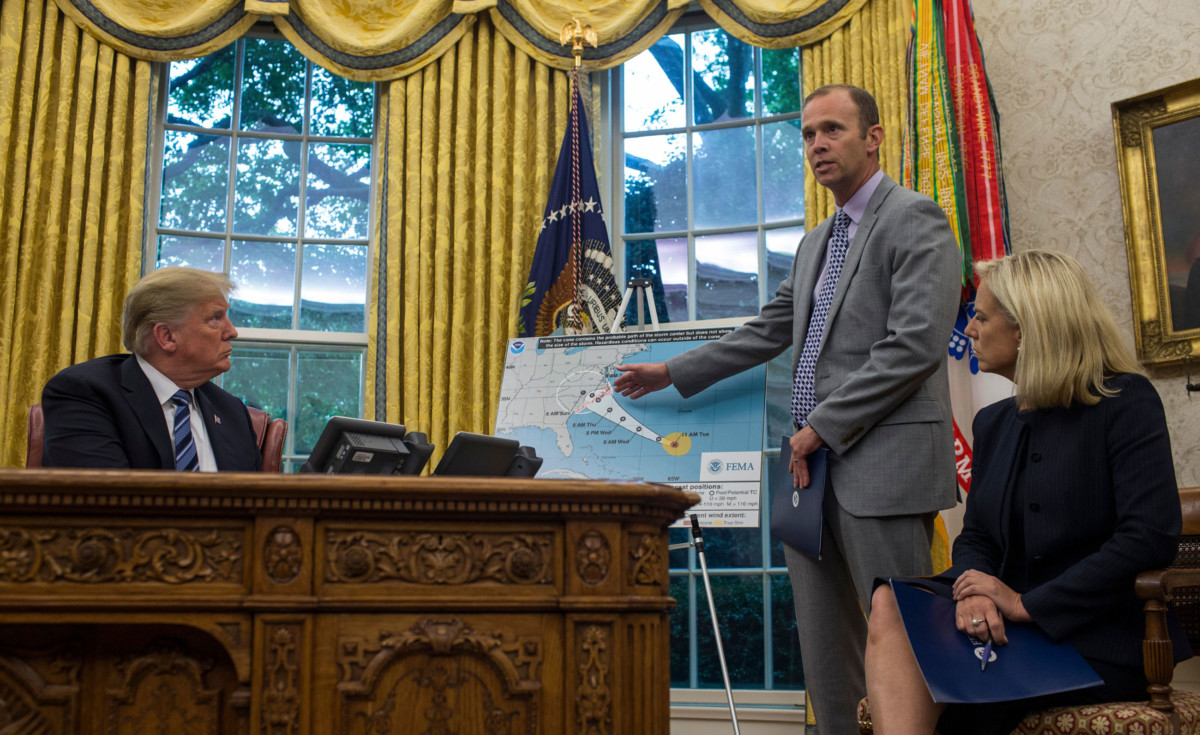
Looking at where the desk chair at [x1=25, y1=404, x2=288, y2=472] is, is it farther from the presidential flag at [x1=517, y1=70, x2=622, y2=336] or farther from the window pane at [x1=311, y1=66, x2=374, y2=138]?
the window pane at [x1=311, y1=66, x2=374, y2=138]

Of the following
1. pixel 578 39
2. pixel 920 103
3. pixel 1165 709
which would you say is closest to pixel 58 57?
pixel 578 39

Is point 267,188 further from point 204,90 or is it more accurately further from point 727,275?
point 727,275

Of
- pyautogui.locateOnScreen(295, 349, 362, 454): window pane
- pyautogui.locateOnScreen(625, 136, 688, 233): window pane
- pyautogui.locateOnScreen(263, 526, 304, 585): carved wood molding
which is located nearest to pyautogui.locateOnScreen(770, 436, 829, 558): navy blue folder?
pyautogui.locateOnScreen(263, 526, 304, 585): carved wood molding

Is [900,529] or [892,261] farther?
[892,261]

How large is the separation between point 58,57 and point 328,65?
100 cm

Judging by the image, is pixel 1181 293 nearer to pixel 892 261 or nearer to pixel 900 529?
pixel 892 261

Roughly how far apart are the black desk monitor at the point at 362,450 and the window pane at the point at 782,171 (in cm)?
250

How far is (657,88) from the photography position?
427cm

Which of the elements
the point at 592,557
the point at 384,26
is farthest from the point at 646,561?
the point at 384,26

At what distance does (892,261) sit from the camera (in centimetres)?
229

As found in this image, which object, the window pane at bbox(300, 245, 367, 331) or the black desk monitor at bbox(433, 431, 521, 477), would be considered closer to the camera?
the black desk monitor at bbox(433, 431, 521, 477)

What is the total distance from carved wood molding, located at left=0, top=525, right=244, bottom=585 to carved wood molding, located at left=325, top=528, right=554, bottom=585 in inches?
5.7

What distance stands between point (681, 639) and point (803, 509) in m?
1.69

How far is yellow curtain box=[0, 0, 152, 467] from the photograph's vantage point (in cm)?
367
